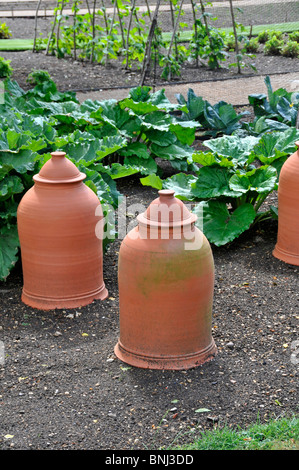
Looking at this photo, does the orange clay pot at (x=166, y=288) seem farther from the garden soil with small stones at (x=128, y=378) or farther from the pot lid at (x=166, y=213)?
the garden soil with small stones at (x=128, y=378)

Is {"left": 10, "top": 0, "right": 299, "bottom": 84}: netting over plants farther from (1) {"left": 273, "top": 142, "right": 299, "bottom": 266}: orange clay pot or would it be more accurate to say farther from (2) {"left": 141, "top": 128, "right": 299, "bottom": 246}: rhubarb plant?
(1) {"left": 273, "top": 142, "right": 299, "bottom": 266}: orange clay pot

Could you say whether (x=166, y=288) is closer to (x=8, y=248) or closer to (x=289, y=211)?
(x=8, y=248)

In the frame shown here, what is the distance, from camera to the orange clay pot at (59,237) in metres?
4.41

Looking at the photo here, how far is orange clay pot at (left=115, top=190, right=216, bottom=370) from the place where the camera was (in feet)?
11.9

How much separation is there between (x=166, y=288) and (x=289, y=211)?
191cm

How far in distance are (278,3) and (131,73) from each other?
900 cm

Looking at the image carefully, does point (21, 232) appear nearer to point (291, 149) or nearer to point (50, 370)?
point (50, 370)

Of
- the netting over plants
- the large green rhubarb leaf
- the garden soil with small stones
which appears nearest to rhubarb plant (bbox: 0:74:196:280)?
the large green rhubarb leaf

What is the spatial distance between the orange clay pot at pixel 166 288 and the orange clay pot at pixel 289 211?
1.63m

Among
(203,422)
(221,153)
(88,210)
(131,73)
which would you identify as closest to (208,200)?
(221,153)

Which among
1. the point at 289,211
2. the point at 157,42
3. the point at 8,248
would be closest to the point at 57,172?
the point at 8,248

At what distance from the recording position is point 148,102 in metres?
6.72

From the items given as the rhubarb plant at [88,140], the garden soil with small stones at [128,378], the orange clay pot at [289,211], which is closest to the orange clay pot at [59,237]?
the garden soil with small stones at [128,378]

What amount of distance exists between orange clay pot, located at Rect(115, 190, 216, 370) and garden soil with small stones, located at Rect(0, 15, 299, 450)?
0.12 metres
